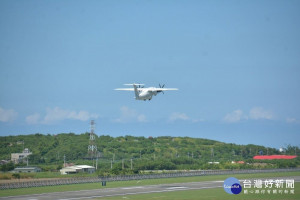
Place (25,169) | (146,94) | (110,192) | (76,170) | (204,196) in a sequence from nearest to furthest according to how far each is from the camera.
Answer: (204,196) < (110,192) < (146,94) < (76,170) < (25,169)

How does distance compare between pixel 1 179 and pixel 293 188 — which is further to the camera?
pixel 1 179

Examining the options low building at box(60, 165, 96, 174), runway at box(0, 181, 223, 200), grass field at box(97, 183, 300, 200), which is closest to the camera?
Answer: grass field at box(97, 183, 300, 200)

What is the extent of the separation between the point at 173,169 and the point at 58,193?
8768 centimetres

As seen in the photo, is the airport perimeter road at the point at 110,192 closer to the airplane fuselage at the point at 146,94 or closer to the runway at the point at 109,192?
the runway at the point at 109,192

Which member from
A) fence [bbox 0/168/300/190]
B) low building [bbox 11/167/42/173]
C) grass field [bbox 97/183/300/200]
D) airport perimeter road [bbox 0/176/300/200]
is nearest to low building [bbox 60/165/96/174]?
low building [bbox 11/167/42/173]

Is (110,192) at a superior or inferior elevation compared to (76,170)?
inferior

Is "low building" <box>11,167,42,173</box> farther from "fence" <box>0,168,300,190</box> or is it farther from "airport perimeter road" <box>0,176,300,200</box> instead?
"airport perimeter road" <box>0,176,300,200</box>

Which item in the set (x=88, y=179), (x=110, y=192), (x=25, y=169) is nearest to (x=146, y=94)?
(x=88, y=179)

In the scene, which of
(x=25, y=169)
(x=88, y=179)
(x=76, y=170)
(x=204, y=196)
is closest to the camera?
(x=204, y=196)

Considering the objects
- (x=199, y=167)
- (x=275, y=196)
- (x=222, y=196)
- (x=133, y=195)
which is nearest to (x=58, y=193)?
Result: (x=133, y=195)

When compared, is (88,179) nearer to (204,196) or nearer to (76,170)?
(76,170)

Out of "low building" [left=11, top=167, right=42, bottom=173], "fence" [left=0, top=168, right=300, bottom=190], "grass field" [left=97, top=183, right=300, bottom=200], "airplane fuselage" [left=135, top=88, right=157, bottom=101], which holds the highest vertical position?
"airplane fuselage" [left=135, top=88, right=157, bottom=101]

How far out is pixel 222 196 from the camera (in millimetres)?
86125

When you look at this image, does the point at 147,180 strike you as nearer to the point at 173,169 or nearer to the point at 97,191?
the point at 97,191
